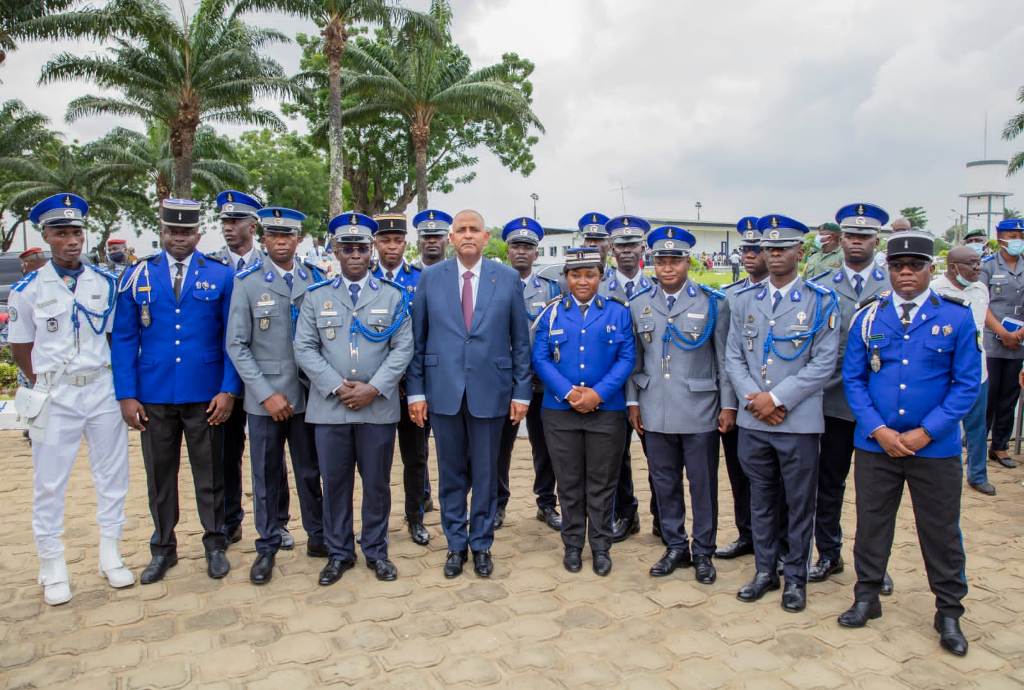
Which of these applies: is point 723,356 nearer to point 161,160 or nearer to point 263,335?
point 263,335

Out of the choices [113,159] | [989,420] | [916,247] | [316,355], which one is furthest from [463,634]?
[113,159]

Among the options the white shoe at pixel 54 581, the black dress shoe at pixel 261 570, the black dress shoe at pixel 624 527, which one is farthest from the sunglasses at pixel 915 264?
the white shoe at pixel 54 581

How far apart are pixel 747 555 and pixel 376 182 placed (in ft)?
83.6

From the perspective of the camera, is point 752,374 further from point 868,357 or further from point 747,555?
point 747,555

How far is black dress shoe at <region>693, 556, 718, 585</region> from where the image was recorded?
447 cm

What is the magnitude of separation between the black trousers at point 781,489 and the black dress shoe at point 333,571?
7.97ft

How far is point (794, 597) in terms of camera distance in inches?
163

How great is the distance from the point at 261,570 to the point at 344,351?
54.7 inches

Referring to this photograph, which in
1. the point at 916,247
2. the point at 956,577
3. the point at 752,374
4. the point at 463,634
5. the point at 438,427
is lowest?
the point at 463,634

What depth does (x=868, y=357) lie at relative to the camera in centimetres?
396

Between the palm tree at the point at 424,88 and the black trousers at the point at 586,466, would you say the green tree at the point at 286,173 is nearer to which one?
the palm tree at the point at 424,88

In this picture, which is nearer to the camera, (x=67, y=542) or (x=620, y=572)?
(x=620, y=572)

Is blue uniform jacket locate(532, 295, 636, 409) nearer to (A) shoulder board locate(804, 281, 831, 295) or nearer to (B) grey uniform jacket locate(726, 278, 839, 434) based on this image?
(B) grey uniform jacket locate(726, 278, 839, 434)

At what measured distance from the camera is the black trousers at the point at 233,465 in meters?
4.93
